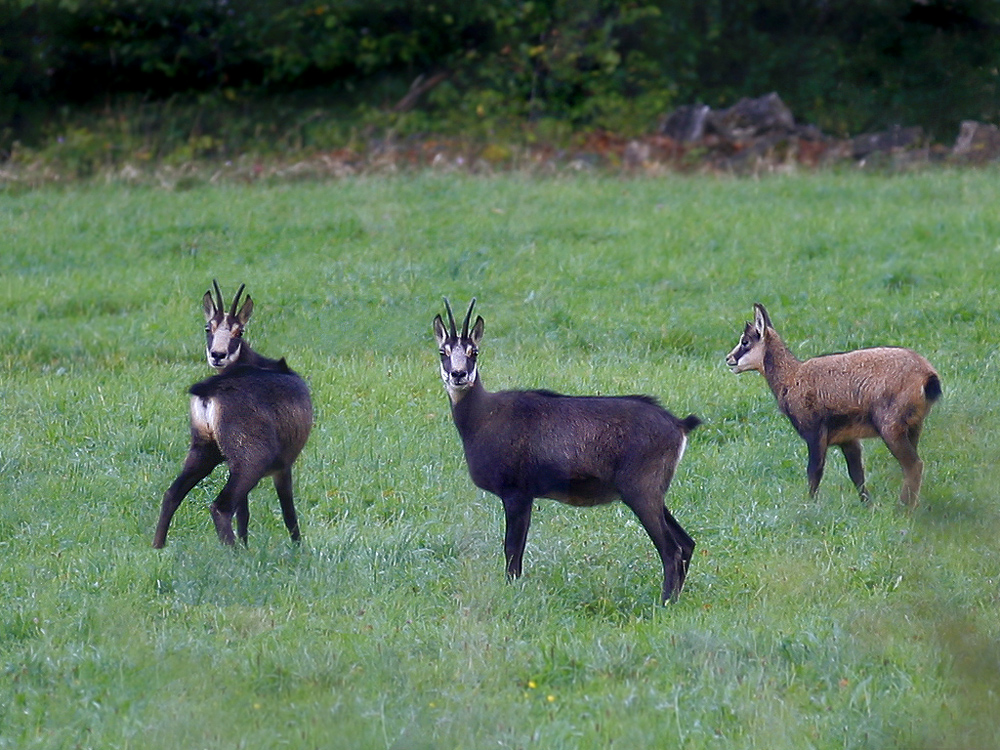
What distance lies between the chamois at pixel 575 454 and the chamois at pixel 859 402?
5.66 ft

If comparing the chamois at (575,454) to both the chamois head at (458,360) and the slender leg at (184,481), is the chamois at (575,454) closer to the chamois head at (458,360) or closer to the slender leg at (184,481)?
the chamois head at (458,360)

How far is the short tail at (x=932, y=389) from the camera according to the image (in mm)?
7727

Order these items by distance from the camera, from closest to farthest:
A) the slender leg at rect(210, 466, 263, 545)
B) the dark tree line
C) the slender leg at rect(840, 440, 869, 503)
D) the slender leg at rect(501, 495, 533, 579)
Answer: the slender leg at rect(501, 495, 533, 579) < the slender leg at rect(210, 466, 263, 545) < the slender leg at rect(840, 440, 869, 503) < the dark tree line

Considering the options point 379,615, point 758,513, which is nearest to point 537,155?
point 758,513

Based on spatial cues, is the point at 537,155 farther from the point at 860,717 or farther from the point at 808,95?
the point at 860,717

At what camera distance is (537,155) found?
20.5 m

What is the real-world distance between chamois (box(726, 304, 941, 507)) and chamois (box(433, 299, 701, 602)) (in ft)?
5.66

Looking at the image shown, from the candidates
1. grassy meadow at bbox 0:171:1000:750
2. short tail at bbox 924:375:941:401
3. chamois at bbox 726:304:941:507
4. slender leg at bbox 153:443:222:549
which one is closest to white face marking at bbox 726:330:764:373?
chamois at bbox 726:304:941:507

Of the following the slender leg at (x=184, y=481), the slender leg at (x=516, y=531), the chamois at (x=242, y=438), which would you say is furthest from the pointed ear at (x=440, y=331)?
the slender leg at (x=184, y=481)

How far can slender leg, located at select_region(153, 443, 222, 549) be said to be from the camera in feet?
23.1

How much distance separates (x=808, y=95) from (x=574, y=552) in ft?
63.0

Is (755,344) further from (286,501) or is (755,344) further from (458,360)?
(286,501)

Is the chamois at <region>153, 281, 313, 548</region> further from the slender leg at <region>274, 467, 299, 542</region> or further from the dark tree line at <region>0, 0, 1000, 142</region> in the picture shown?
the dark tree line at <region>0, 0, 1000, 142</region>

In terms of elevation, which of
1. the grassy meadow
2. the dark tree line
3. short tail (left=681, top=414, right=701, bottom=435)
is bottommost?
the grassy meadow
